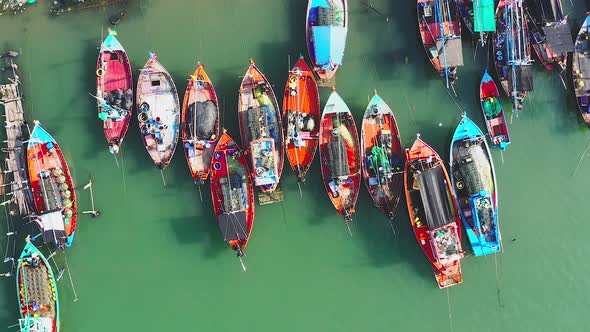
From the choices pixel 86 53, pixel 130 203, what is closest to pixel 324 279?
pixel 130 203

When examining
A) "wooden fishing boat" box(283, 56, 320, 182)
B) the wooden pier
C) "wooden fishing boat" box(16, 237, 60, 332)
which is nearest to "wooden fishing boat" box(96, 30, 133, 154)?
the wooden pier

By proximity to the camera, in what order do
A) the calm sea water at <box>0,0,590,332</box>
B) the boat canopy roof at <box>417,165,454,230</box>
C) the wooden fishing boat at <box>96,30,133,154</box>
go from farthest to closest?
1. the wooden fishing boat at <box>96,30,133,154</box>
2. the calm sea water at <box>0,0,590,332</box>
3. the boat canopy roof at <box>417,165,454,230</box>

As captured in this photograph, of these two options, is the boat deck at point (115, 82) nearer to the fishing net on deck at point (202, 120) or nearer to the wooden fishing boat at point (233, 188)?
the fishing net on deck at point (202, 120)

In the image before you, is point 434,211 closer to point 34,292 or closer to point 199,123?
point 199,123

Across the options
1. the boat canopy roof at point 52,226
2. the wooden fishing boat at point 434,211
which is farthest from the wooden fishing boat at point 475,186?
the boat canopy roof at point 52,226

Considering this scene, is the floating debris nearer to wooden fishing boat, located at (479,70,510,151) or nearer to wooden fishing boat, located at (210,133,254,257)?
wooden fishing boat, located at (210,133,254,257)

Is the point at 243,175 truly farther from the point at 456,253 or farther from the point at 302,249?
the point at 456,253

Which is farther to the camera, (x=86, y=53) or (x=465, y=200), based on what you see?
(x=86, y=53)
